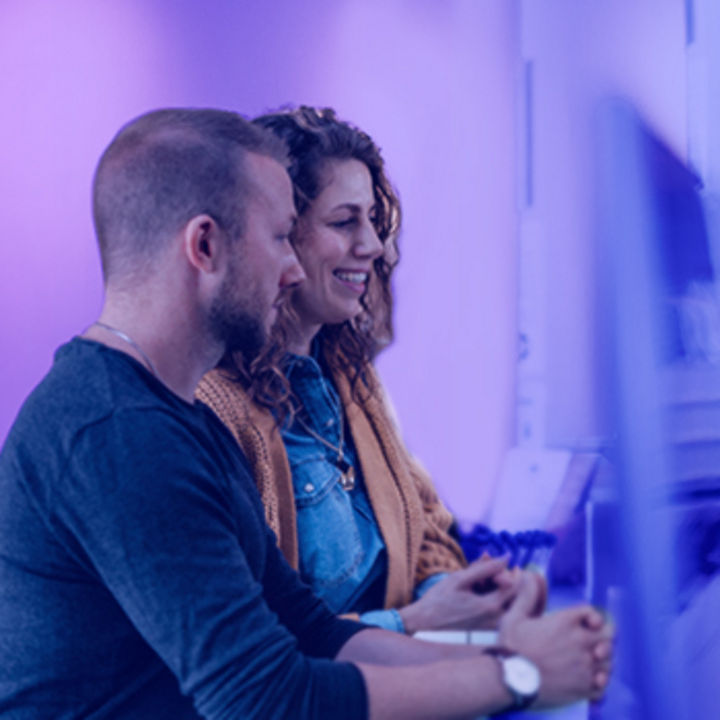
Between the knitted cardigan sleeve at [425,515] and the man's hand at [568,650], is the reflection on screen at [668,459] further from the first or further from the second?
the man's hand at [568,650]

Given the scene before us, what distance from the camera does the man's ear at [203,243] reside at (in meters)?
0.89

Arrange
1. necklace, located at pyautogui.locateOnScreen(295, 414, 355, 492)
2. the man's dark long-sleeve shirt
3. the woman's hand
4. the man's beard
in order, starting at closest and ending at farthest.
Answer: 1. the man's dark long-sleeve shirt
2. the man's beard
3. the woman's hand
4. necklace, located at pyautogui.locateOnScreen(295, 414, 355, 492)

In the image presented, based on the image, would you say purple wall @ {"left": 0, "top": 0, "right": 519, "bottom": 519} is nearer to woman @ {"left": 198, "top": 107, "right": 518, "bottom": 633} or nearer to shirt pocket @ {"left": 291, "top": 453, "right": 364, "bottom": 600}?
woman @ {"left": 198, "top": 107, "right": 518, "bottom": 633}

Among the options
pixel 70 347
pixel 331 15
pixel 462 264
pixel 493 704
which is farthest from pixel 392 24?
pixel 493 704

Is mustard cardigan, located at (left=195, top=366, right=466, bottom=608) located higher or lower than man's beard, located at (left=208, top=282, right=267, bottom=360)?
lower

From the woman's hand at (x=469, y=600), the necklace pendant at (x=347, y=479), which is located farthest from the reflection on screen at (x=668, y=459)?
the necklace pendant at (x=347, y=479)

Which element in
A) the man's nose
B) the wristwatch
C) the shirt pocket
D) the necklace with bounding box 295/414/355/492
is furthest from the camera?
the necklace with bounding box 295/414/355/492

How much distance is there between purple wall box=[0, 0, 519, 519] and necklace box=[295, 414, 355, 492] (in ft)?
2.43

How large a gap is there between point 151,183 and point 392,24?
149 cm

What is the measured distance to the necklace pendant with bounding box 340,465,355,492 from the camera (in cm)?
146

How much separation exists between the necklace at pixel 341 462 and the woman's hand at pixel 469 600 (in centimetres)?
25

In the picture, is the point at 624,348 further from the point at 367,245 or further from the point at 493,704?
the point at 493,704

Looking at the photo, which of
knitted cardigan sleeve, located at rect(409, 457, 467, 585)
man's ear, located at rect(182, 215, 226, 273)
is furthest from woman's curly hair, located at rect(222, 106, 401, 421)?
man's ear, located at rect(182, 215, 226, 273)

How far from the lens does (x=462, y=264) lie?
2.29m
